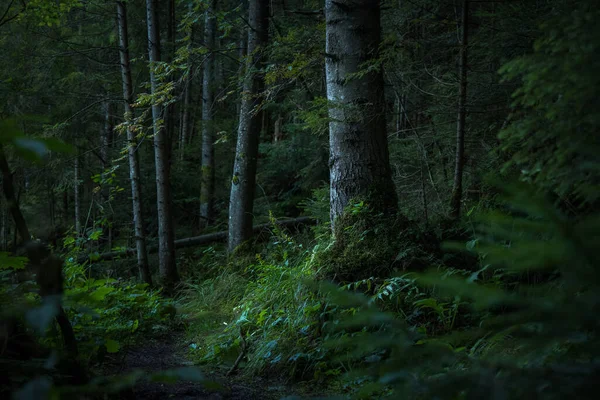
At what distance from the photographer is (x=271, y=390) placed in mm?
3795

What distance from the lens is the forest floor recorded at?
3.50 meters

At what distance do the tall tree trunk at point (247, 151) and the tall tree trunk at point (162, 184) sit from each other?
131cm

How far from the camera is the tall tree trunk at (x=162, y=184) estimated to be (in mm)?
9125

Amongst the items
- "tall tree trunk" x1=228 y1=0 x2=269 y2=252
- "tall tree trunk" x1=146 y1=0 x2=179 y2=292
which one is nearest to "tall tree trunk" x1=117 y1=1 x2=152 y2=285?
"tall tree trunk" x1=146 y1=0 x2=179 y2=292

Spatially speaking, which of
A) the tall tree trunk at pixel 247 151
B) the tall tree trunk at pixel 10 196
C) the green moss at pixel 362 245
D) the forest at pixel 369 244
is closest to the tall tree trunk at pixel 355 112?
the forest at pixel 369 244

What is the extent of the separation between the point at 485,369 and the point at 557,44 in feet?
4.40

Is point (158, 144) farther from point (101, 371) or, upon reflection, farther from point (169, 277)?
point (101, 371)

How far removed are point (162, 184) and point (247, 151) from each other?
6.04ft

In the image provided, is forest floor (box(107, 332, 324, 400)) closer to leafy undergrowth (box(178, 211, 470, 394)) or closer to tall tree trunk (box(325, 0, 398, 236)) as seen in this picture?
leafy undergrowth (box(178, 211, 470, 394))

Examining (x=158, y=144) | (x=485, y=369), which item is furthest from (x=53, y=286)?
(x=158, y=144)

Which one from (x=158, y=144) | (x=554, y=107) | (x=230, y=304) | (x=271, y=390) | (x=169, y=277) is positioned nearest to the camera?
(x=554, y=107)

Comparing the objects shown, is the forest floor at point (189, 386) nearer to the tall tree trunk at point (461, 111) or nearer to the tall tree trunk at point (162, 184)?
the tall tree trunk at point (461, 111)

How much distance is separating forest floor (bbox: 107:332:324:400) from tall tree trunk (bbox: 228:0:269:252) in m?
4.83

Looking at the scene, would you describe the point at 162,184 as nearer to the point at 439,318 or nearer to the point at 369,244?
the point at 369,244
